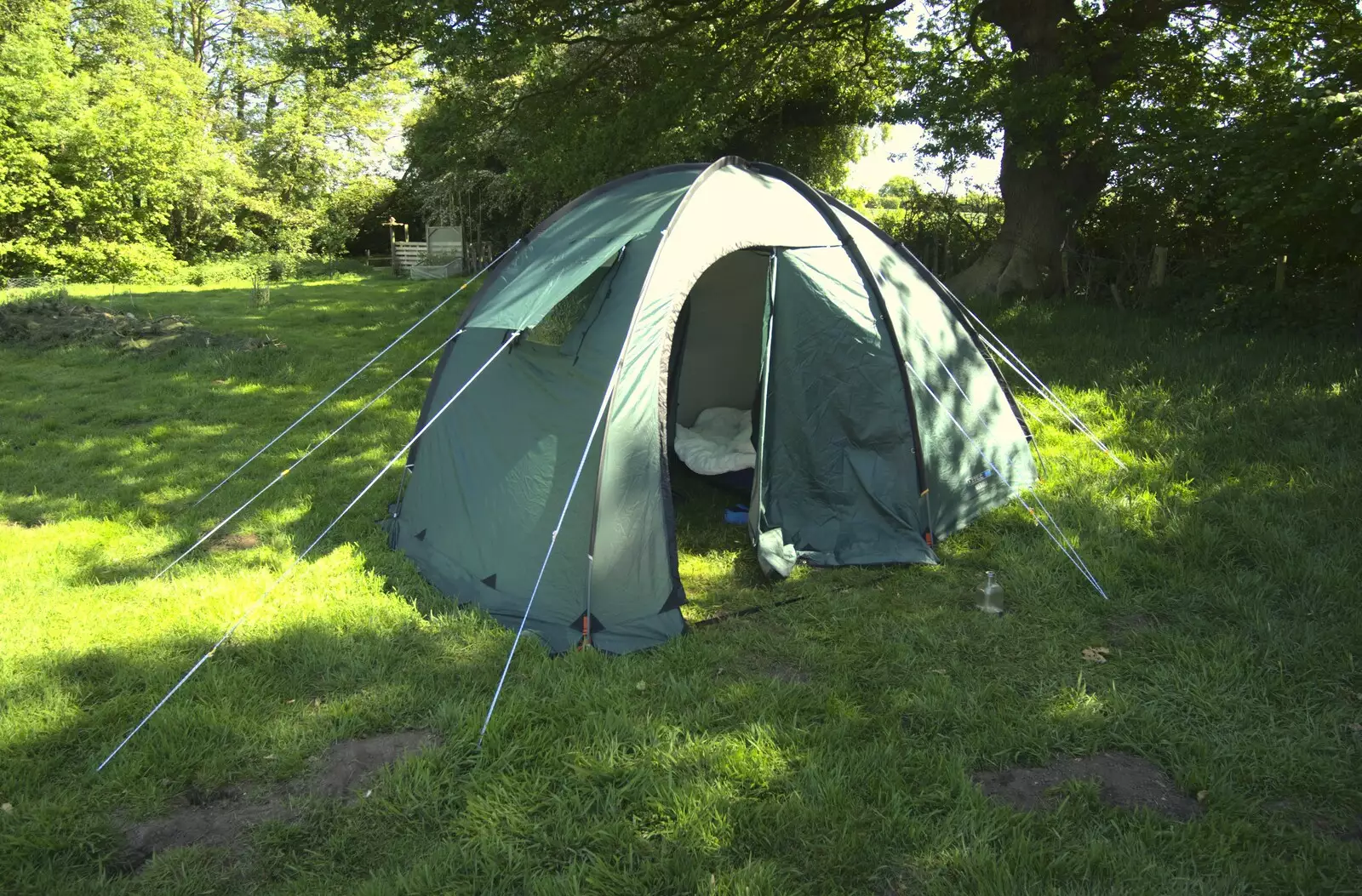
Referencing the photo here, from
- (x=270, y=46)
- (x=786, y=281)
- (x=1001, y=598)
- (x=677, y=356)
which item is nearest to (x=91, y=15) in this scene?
(x=270, y=46)

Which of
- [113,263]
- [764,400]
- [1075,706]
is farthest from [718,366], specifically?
[113,263]

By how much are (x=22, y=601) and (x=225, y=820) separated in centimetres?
197

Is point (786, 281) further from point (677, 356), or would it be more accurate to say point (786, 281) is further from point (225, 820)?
point (225, 820)

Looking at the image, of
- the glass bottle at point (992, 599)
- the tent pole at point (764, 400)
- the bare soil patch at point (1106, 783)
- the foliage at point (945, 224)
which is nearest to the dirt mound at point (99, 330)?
the tent pole at point (764, 400)

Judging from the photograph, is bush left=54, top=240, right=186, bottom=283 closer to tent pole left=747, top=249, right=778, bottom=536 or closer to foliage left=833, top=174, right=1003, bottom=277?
foliage left=833, top=174, right=1003, bottom=277

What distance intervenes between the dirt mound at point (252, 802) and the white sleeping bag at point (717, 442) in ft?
8.81

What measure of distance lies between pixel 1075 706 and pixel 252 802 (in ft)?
8.99

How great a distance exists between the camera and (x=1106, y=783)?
8.82ft

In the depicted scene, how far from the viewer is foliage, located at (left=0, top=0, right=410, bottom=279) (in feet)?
53.3

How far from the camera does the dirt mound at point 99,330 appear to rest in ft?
29.7

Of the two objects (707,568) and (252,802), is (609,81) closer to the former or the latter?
(707,568)

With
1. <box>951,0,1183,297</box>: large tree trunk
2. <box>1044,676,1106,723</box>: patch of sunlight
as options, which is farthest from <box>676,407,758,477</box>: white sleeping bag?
<box>951,0,1183,297</box>: large tree trunk

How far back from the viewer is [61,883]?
2.28 meters

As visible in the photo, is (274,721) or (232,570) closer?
(274,721)
